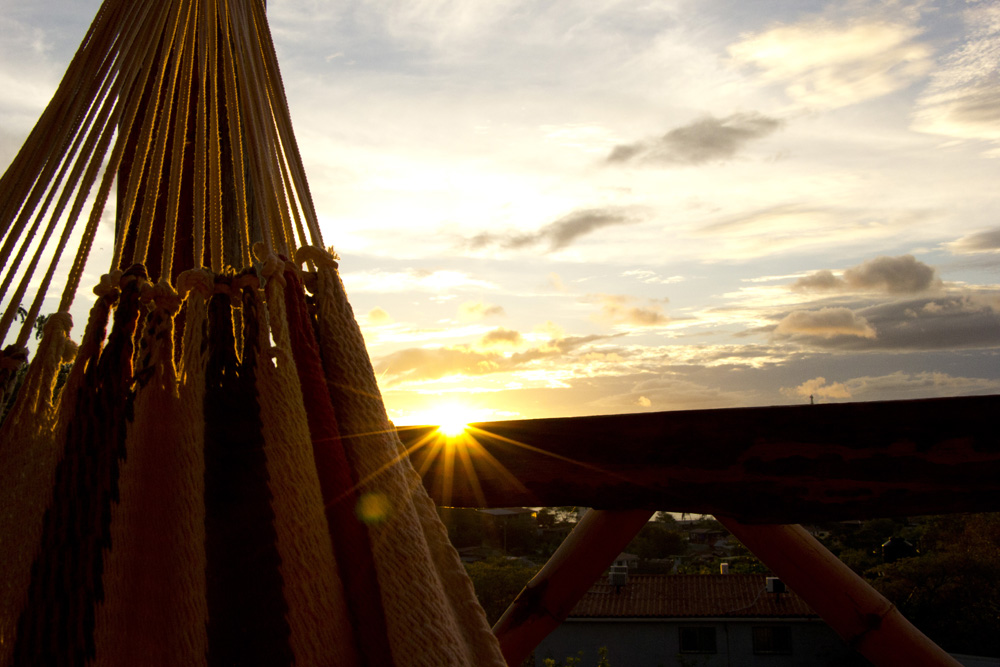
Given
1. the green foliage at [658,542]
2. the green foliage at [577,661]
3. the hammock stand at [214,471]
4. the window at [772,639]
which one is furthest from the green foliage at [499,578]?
the hammock stand at [214,471]

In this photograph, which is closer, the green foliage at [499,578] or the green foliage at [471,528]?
the green foliage at [499,578]

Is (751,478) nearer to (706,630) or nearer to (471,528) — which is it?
(471,528)

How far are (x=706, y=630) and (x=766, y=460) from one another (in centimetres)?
1555

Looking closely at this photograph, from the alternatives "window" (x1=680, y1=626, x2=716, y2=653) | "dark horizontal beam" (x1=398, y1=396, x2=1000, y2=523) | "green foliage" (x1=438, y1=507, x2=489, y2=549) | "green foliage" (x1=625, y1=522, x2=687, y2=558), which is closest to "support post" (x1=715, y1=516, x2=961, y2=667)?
"dark horizontal beam" (x1=398, y1=396, x2=1000, y2=523)

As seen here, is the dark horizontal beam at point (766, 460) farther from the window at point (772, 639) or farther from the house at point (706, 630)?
the window at point (772, 639)

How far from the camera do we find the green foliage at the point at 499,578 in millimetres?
11961

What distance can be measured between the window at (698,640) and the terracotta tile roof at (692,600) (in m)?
0.31

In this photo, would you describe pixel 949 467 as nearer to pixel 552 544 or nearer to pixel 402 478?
pixel 402 478

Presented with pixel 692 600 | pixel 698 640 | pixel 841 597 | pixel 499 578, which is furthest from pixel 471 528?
pixel 841 597

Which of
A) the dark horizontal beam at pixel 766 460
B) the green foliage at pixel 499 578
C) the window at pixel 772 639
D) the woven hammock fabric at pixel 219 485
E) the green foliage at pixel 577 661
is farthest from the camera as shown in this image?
the window at pixel 772 639

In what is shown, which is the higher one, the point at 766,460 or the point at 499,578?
the point at 766,460

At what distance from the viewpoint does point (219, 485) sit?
2.26 ft

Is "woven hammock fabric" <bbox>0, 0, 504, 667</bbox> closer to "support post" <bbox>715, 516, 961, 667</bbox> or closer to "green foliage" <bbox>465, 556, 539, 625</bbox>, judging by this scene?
"support post" <bbox>715, 516, 961, 667</bbox>

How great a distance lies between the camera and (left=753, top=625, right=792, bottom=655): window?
14203 millimetres
